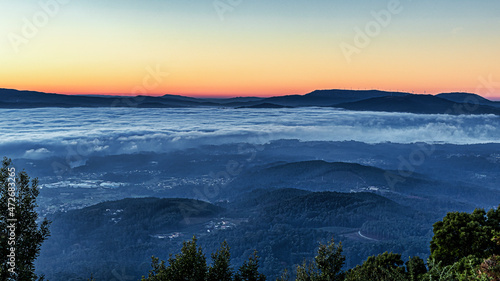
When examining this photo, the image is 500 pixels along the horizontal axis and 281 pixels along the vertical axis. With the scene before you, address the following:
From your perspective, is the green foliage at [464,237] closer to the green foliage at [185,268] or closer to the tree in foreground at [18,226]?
the green foliage at [185,268]

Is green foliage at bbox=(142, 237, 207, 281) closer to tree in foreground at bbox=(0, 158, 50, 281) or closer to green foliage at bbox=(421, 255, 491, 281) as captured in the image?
tree in foreground at bbox=(0, 158, 50, 281)

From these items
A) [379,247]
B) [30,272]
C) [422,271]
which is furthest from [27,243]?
[379,247]

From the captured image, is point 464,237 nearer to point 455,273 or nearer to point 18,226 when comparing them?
point 455,273

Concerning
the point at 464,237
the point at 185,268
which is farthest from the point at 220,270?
the point at 464,237

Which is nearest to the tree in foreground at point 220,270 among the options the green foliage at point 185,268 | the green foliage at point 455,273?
the green foliage at point 185,268

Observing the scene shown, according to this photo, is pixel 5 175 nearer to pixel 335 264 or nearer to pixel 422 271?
pixel 335 264

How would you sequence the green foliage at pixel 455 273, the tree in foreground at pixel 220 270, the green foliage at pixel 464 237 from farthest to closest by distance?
the green foliage at pixel 464 237, the tree in foreground at pixel 220 270, the green foliage at pixel 455 273
